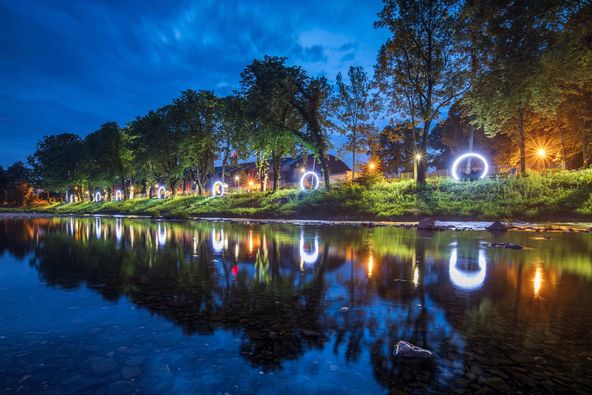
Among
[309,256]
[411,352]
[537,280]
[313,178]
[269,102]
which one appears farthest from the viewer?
[313,178]

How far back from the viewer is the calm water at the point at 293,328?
260 cm

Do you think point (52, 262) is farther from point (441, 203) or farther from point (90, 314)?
point (441, 203)

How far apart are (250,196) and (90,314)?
115 feet

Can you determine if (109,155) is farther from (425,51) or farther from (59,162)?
(425,51)

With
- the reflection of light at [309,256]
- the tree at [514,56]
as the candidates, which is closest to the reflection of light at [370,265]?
the reflection of light at [309,256]

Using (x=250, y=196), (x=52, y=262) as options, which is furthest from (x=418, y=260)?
(x=250, y=196)

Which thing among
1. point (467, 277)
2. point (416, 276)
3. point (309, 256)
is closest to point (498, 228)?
point (467, 277)

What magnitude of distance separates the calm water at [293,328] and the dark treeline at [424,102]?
21.0 m

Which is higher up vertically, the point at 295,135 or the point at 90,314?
the point at 295,135

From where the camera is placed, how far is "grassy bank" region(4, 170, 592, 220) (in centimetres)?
2020

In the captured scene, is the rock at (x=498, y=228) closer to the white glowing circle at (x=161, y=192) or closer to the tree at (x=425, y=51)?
the tree at (x=425, y=51)

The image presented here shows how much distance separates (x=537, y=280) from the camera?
5.88 metres

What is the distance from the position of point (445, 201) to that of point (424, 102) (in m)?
15.8

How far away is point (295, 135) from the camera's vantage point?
115ft
